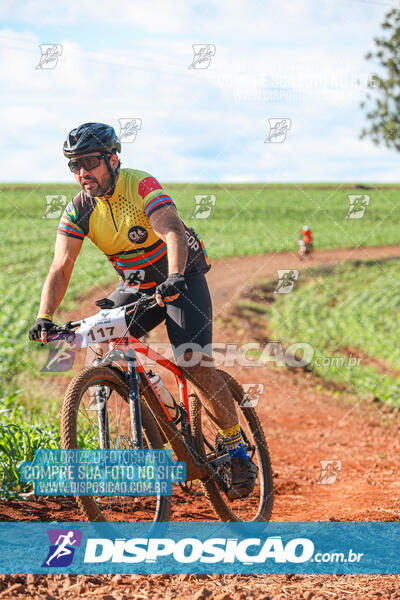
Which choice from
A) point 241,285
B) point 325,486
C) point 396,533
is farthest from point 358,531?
point 241,285

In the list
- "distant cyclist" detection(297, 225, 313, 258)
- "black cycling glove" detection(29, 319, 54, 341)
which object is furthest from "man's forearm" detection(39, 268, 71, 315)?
"distant cyclist" detection(297, 225, 313, 258)

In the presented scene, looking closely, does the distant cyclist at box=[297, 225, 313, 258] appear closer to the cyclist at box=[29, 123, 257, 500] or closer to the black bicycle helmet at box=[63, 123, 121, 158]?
the cyclist at box=[29, 123, 257, 500]

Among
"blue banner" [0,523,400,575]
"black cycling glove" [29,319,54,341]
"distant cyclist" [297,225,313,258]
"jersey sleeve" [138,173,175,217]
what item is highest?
"distant cyclist" [297,225,313,258]

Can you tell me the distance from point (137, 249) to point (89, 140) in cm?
75

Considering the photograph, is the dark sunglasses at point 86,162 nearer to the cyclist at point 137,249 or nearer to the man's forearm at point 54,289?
the cyclist at point 137,249

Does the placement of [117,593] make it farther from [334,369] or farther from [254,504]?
[334,369]

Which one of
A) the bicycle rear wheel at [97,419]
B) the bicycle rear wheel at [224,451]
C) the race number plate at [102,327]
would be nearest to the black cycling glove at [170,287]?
the race number plate at [102,327]

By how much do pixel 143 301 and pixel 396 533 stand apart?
2.53 meters

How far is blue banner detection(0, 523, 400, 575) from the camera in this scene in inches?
134

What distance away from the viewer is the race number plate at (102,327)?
11.3ft

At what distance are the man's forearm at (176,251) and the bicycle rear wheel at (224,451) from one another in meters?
1.12

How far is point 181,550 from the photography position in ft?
12.1

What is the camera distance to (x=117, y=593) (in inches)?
121

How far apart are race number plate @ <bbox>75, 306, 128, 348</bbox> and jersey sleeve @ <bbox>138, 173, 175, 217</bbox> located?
27.5 inches
